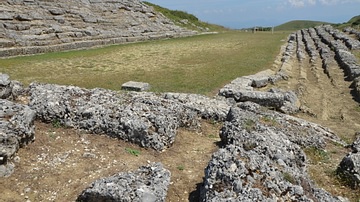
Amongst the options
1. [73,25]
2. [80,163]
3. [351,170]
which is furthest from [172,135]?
[73,25]

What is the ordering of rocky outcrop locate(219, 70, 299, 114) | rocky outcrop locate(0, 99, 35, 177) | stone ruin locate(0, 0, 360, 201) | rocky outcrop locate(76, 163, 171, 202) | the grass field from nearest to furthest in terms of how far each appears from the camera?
rocky outcrop locate(76, 163, 171, 202), stone ruin locate(0, 0, 360, 201), rocky outcrop locate(0, 99, 35, 177), rocky outcrop locate(219, 70, 299, 114), the grass field

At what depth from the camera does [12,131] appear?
304 inches

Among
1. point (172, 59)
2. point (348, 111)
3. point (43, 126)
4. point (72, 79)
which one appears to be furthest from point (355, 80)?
point (43, 126)

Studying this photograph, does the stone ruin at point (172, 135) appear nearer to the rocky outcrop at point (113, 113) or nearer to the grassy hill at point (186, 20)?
the rocky outcrop at point (113, 113)

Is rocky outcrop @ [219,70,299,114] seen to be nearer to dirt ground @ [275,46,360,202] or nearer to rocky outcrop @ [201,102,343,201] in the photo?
dirt ground @ [275,46,360,202]

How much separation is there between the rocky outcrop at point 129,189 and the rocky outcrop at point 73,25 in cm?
2087

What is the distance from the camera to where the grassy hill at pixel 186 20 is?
51.0 m

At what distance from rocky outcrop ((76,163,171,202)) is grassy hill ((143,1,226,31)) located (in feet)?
146

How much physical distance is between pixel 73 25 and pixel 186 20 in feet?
76.9

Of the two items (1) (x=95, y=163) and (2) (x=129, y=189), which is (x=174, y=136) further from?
(2) (x=129, y=189)

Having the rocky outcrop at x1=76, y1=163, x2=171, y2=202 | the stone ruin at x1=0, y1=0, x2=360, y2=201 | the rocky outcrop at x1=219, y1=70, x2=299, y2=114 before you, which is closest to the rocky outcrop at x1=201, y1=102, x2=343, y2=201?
the stone ruin at x1=0, y1=0, x2=360, y2=201

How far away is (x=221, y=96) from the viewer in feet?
49.2

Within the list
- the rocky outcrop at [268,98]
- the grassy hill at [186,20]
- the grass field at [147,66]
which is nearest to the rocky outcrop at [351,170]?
the rocky outcrop at [268,98]

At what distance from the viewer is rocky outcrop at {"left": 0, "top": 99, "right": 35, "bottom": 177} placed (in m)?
7.24
